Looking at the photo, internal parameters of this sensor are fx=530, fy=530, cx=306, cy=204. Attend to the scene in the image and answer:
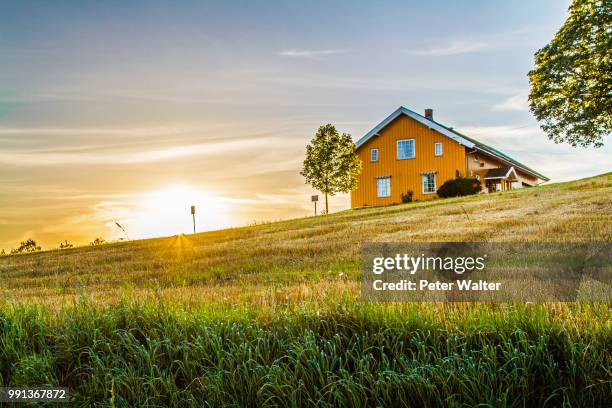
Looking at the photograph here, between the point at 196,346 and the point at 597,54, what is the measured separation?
96.6 feet

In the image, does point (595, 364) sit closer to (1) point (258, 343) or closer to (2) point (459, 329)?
(2) point (459, 329)

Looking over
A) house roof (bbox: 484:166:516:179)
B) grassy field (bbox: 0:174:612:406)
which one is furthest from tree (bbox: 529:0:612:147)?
grassy field (bbox: 0:174:612:406)

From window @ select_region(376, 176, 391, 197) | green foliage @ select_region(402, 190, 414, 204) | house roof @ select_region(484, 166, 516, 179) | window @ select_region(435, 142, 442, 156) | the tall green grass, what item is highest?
window @ select_region(435, 142, 442, 156)

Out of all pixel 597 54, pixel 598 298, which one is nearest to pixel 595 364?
pixel 598 298

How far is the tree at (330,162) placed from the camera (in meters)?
42.4

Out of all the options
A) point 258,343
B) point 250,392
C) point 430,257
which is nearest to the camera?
point 250,392

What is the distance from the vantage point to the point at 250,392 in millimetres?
3951

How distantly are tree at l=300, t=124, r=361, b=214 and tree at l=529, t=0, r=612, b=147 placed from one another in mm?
15366

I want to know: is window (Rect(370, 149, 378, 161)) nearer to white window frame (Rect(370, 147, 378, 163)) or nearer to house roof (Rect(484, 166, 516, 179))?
white window frame (Rect(370, 147, 378, 163))

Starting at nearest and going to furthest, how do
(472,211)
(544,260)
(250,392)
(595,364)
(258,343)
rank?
(595,364) → (250,392) → (258,343) → (544,260) → (472,211)

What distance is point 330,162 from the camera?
141 ft

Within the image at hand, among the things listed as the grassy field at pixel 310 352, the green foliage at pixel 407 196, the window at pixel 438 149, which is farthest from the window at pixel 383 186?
the grassy field at pixel 310 352

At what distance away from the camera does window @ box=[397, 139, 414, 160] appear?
133 feet

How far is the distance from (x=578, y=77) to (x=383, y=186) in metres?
16.6
